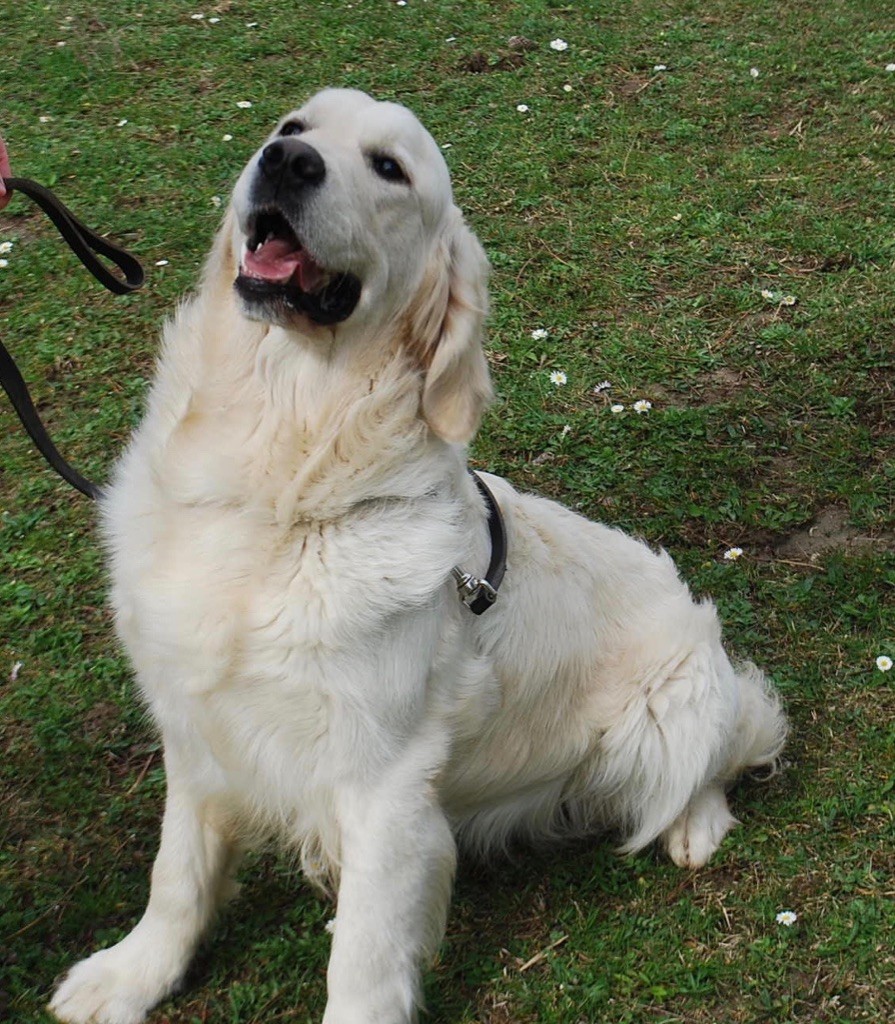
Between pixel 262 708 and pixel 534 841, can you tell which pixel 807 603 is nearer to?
pixel 534 841

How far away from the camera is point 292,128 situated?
2668mm

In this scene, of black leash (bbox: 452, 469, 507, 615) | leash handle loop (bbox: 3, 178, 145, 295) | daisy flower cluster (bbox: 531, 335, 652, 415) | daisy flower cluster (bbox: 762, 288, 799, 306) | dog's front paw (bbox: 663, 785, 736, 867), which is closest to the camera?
black leash (bbox: 452, 469, 507, 615)

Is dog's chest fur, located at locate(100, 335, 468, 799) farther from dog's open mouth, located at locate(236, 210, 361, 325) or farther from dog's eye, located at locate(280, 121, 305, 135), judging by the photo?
dog's eye, located at locate(280, 121, 305, 135)

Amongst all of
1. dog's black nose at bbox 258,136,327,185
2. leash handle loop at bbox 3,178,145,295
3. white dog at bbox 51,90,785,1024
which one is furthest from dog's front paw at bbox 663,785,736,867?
leash handle loop at bbox 3,178,145,295

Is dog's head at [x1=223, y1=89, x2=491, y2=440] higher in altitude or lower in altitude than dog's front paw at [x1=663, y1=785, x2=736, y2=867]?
higher

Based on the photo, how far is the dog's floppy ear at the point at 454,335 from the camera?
249 centimetres

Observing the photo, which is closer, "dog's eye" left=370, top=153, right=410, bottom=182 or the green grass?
"dog's eye" left=370, top=153, right=410, bottom=182

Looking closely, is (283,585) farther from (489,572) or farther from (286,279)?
(286,279)

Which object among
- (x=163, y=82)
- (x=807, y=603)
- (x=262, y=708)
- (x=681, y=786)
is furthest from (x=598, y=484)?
(x=163, y=82)

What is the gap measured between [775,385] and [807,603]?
125cm

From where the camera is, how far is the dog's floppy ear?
249 centimetres

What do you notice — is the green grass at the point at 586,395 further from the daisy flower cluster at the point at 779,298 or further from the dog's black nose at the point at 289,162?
the dog's black nose at the point at 289,162

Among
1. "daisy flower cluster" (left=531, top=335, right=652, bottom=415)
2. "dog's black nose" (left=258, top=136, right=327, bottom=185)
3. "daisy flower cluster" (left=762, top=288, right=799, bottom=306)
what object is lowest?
"daisy flower cluster" (left=531, top=335, right=652, bottom=415)

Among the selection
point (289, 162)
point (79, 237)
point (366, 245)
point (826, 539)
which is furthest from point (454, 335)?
point (826, 539)
